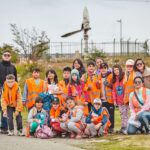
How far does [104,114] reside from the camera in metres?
15.4

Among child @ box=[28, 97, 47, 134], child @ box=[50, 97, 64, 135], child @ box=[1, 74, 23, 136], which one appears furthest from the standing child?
child @ box=[1, 74, 23, 136]

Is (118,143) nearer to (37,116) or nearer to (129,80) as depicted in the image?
(129,80)

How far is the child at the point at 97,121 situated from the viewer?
15180 mm

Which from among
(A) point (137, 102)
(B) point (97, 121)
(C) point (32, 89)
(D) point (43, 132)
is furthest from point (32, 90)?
(A) point (137, 102)

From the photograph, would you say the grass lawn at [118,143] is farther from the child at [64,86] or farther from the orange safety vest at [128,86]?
the child at [64,86]

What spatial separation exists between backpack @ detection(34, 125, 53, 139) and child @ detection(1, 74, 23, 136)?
2.32 ft

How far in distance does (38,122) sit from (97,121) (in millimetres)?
1416

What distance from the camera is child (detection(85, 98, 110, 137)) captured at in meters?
15.2

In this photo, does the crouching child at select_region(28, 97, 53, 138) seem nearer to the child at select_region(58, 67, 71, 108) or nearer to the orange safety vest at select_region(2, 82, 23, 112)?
the orange safety vest at select_region(2, 82, 23, 112)

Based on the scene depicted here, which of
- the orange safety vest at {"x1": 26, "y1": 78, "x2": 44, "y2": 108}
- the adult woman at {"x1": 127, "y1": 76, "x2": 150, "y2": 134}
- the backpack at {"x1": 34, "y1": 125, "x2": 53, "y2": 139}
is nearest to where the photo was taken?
the adult woman at {"x1": 127, "y1": 76, "x2": 150, "y2": 134}

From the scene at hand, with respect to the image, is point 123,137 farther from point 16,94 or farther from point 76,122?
point 16,94

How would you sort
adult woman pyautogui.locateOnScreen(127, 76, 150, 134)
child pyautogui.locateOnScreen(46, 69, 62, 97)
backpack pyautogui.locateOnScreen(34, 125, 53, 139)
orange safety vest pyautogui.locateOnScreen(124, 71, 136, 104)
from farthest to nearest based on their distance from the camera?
child pyautogui.locateOnScreen(46, 69, 62, 97) < orange safety vest pyautogui.locateOnScreen(124, 71, 136, 104) < backpack pyautogui.locateOnScreen(34, 125, 53, 139) < adult woman pyautogui.locateOnScreen(127, 76, 150, 134)

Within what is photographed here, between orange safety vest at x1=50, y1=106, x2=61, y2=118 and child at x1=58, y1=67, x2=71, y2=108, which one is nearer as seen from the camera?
orange safety vest at x1=50, y1=106, x2=61, y2=118

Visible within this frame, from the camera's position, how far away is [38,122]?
1561 cm
